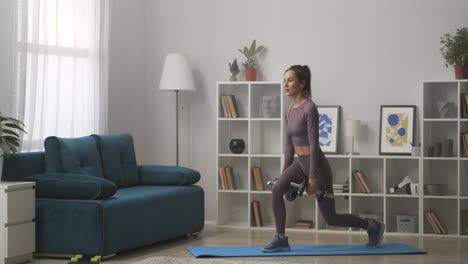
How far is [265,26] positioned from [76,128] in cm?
218

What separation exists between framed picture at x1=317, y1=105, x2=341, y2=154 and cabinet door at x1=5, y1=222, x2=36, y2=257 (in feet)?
9.80

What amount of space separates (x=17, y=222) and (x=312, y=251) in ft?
7.39

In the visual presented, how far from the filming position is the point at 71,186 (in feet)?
17.2

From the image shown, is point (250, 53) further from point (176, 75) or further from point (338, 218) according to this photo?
point (338, 218)

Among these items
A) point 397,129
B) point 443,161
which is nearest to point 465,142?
point 443,161

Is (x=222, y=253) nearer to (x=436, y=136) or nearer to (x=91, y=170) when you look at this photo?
(x=91, y=170)

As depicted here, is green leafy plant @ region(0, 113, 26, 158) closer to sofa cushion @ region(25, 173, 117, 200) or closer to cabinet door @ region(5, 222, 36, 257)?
sofa cushion @ region(25, 173, 117, 200)

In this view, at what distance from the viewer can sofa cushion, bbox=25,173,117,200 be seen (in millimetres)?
5211

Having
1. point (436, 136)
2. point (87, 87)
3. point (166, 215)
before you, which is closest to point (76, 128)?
point (87, 87)

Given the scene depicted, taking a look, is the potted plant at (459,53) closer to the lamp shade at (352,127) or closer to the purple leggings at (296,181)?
the lamp shade at (352,127)

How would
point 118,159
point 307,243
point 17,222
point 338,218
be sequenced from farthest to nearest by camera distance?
point 118,159 < point 307,243 < point 338,218 < point 17,222

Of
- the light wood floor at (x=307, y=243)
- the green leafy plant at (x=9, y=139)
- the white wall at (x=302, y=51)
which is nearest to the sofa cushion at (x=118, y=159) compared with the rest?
the light wood floor at (x=307, y=243)

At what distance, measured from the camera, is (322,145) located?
6.93 meters

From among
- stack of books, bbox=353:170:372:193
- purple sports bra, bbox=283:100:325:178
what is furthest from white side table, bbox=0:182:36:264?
stack of books, bbox=353:170:372:193
